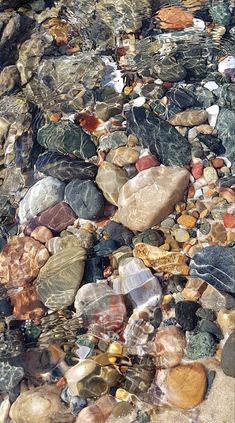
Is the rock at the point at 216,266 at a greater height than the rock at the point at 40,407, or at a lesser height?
greater

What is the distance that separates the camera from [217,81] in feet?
19.0

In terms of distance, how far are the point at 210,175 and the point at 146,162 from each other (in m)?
0.64

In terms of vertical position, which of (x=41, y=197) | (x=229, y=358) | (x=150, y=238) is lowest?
(x=229, y=358)

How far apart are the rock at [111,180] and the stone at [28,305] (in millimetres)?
→ 1136

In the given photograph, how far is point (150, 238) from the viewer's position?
4.70 metres

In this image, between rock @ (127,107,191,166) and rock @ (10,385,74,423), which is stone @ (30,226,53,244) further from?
rock @ (10,385,74,423)

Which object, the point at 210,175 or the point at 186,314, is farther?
the point at 210,175

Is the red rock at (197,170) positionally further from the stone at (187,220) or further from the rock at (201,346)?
the rock at (201,346)

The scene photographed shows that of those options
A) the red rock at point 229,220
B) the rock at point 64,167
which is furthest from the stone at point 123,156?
the red rock at point 229,220

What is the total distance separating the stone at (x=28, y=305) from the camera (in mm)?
4637

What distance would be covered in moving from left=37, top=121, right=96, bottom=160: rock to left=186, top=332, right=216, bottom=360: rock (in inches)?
88.5

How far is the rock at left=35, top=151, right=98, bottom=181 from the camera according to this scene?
525cm

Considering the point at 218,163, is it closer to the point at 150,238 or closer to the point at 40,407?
the point at 150,238

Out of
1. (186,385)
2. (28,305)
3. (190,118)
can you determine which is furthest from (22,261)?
(190,118)
